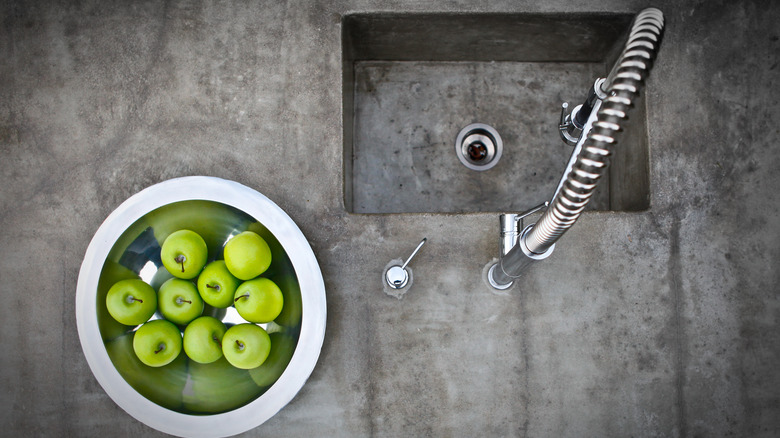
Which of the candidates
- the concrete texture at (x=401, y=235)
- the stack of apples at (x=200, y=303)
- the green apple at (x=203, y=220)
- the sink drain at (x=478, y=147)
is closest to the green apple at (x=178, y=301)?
the stack of apples at (x=200, y=303)

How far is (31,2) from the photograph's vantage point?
1361 mm

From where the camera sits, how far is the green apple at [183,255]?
108cm

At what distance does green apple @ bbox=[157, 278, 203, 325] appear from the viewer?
1.08 m

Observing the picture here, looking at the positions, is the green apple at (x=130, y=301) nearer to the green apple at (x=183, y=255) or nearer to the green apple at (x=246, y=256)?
the green apple at (x=183, y=255)

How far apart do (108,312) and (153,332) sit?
0.17m

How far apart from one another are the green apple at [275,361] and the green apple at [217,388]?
0.02 meters

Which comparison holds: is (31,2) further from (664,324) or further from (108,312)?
(664,324)

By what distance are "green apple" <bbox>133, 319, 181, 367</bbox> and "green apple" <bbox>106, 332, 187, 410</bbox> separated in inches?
2.4

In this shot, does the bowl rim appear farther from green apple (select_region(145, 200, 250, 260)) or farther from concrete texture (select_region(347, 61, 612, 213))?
concrete texture (select_region(347, 61, 612, 213))

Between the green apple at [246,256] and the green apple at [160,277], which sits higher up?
the green apple at [246,256]

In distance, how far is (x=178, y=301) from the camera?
1.09 meters

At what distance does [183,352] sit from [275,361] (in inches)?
8.6

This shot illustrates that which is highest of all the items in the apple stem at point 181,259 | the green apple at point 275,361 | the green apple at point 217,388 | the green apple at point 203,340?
the apple stem at point 181,259

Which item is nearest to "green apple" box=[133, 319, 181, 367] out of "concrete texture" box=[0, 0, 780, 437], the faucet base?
"concrete texture" box=[0, 0, 780, 437]
